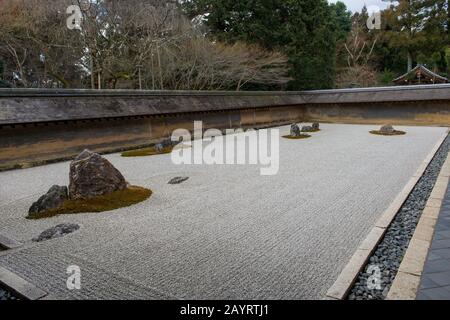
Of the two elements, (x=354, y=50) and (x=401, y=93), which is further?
(x=354, y=50)

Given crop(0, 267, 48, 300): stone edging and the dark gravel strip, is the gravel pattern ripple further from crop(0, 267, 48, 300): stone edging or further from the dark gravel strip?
the dark gravel strip

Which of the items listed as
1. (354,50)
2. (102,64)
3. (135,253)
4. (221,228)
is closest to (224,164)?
(221,228)

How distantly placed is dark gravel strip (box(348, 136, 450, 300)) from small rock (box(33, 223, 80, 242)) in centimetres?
328

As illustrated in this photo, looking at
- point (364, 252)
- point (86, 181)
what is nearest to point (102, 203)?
point (86, 181)

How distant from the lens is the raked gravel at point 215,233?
2777 mm

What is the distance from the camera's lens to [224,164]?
7996mm

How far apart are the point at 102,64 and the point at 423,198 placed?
13.1 metres

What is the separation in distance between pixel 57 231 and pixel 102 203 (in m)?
1.00

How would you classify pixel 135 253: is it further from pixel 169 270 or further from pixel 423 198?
pixel 423 198

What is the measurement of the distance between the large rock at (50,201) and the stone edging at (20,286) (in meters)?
1.82

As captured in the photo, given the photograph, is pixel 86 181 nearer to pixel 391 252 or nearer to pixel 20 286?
pixel 20 286

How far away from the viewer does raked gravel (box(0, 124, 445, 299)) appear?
2.78m

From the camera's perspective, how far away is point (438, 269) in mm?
2867

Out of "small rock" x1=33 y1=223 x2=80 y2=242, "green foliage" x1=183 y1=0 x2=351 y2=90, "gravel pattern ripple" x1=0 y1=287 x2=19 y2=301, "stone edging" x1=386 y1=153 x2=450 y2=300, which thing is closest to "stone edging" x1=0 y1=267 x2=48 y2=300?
"gravel pattern ripple" x1=0 y1=287 x2=19 y2=301
